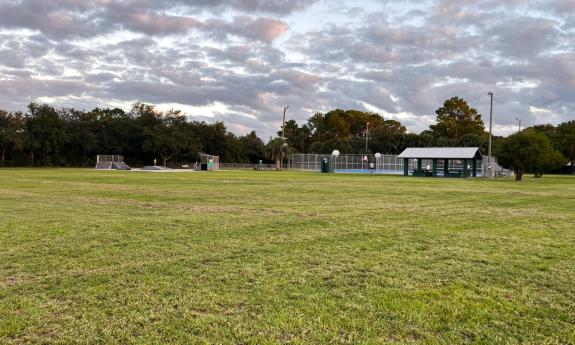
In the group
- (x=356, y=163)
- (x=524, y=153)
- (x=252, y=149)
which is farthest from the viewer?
(x=252, y=149)

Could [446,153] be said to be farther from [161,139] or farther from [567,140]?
[161,139]

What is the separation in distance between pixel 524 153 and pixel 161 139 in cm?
5524

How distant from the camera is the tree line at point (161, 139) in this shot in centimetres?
7338

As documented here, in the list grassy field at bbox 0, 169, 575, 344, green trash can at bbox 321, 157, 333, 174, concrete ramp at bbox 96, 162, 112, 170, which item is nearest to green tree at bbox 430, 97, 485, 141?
green trash can at bbox 321, 157, 333, 174

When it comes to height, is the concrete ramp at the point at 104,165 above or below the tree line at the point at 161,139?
below

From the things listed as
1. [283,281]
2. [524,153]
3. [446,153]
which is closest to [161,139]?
[446,153]

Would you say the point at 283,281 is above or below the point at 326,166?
below

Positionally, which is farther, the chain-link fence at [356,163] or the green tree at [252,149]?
the green tree at [252,149]

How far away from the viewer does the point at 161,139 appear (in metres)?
79.6

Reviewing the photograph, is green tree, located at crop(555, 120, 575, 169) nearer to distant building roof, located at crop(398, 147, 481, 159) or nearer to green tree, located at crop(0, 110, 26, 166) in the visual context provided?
distant building roof, located at crop(398, 147, 481, 159)

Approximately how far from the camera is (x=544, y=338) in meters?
4.29

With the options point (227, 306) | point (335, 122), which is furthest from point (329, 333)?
point (335, 122)

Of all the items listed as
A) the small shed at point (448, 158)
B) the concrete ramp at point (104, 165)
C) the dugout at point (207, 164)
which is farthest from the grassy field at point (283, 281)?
the dugout at point (207, 164)

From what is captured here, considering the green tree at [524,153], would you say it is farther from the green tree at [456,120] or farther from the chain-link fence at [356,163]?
the green tree at [456,120]
